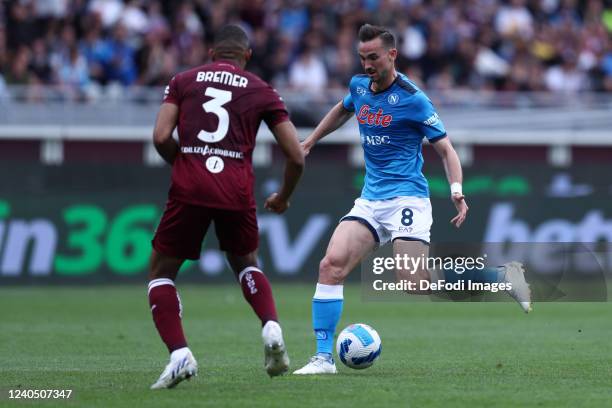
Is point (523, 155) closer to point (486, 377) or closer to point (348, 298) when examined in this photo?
point (348, 298)

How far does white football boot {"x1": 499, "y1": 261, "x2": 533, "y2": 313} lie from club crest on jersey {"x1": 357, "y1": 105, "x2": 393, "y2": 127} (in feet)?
5.12

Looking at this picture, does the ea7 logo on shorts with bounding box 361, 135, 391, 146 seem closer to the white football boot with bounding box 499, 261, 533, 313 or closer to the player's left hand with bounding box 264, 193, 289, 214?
the white football boot with bounding box 499, 261, 533, 313

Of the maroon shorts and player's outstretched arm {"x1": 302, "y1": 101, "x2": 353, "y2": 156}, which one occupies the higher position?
player's outstretched arm {"x1": 302, "y1": 101, "x2": 353, "y2": 156}

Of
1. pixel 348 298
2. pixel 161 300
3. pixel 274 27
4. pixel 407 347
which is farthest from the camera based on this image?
pixel 274 27

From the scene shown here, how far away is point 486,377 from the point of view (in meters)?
8.88

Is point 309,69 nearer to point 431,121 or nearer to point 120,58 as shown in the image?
point 120,58

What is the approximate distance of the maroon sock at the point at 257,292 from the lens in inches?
329

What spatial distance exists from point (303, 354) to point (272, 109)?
330cm

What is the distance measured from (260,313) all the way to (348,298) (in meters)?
10.2

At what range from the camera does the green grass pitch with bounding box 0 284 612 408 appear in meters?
7.79

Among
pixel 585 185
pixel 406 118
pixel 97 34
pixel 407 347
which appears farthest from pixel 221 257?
pixel 406 118

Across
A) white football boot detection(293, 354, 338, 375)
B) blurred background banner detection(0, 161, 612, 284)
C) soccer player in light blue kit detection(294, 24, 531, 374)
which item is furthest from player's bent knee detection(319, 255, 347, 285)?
blurred background banner detection(0, 161, 612, 284)

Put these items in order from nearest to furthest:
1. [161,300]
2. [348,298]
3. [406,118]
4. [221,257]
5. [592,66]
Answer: [161,300] < [406,118] < [348,298] < [221,257] < [592,66]

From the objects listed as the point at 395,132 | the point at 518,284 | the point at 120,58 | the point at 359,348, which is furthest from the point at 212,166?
the point at 120,58
